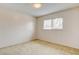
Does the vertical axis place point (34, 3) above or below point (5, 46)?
above

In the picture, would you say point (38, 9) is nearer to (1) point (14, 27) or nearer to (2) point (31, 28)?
(2) point (31, 28)

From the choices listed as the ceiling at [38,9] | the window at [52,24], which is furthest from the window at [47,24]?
the ceiling at [38,9]

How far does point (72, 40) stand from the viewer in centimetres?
247

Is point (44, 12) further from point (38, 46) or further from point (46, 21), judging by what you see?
point (38, 46)

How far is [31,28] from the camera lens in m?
2.04

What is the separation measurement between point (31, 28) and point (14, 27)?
34 centimetres

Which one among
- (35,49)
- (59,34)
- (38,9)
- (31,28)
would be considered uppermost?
(38,9)

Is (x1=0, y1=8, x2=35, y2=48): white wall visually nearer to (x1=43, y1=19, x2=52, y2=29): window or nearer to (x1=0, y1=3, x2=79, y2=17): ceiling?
(x1=0, y1=3, x2=79, y2=17): ceiling

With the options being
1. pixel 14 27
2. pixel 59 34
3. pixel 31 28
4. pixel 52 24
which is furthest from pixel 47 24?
pixel 14 27

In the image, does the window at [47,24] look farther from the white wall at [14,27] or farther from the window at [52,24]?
the white wall at [14,27]
